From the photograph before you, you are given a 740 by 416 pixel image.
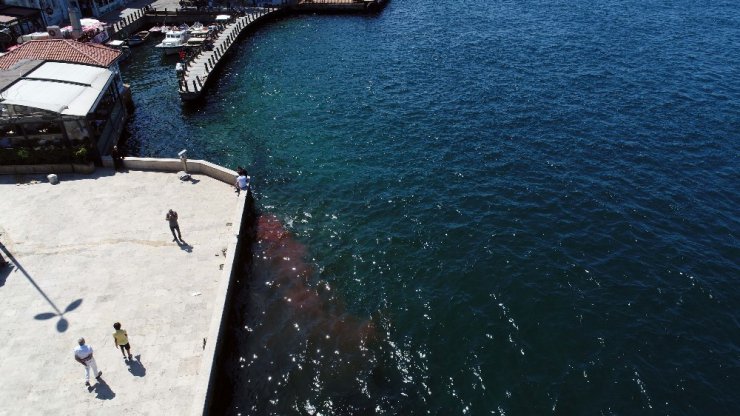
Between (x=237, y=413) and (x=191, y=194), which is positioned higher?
(x=191, y=194)

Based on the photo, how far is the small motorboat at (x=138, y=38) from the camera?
7383 cm

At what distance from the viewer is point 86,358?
69.3 feet

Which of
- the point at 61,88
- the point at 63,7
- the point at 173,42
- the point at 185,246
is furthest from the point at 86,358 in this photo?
the point at 63,7

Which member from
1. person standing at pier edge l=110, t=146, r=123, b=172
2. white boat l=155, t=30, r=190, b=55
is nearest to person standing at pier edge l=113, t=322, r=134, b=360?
person standing at pier edge l=110, t=146, r=123, b=172

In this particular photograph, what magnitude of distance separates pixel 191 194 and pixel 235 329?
1186 cm

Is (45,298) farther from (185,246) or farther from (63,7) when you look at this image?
(63,7)

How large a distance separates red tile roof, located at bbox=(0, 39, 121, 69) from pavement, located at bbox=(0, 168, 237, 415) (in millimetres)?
13190

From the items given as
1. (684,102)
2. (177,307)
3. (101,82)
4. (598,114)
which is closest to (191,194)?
(177,307)

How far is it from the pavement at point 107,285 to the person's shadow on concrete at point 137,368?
0.19ft

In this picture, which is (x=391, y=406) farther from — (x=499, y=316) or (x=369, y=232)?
(x=369, y=232)

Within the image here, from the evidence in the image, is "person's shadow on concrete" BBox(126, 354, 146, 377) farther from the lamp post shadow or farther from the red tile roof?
the red tile roof

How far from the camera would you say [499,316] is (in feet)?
93.9

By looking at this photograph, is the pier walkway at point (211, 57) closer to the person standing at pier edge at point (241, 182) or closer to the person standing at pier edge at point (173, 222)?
the person standing at pier edge at point (241, 182)

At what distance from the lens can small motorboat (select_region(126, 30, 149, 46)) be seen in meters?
73.8
